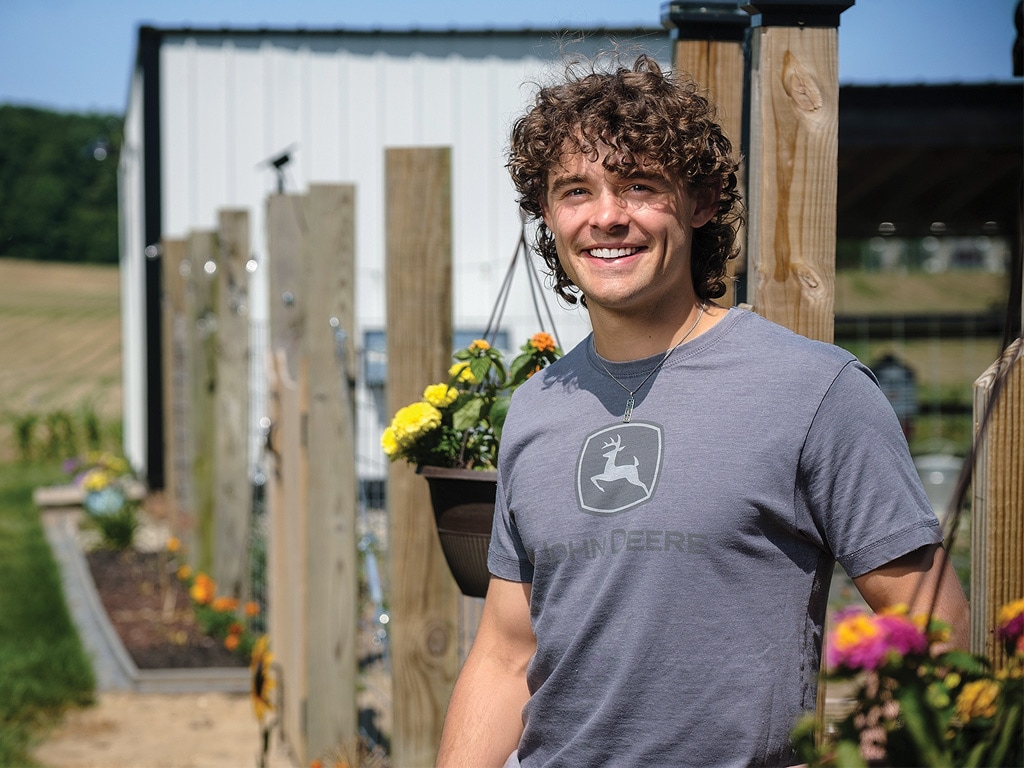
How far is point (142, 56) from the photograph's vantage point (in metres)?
9.26

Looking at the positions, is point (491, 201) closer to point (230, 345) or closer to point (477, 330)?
point (477, 330)

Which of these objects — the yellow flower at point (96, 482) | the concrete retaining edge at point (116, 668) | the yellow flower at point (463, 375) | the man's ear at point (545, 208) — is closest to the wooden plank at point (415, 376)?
the yellow flower at point (463, 375)

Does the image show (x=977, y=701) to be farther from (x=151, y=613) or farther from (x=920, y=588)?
(x=151, y=613)

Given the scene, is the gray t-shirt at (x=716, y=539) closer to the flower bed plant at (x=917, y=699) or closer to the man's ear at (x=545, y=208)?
the man's ear at (x=545, y=208)

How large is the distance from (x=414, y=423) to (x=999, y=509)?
127cm

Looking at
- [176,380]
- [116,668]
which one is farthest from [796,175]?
[176,380]

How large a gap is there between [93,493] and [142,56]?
365 centimetres

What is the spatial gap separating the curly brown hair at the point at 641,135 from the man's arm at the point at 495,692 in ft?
2.04

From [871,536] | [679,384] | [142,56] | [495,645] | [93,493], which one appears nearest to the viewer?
[871,536]

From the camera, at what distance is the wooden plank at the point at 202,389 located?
6.52 m

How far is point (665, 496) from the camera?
1.60m

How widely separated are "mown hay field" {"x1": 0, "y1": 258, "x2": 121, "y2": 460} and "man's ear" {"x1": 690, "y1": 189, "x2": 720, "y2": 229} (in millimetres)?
12960

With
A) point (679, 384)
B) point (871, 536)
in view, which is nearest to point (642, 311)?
point (679, 384)

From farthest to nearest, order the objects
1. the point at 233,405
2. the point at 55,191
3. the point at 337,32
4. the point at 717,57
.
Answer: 1. the point at 55,191
2. the point at 337,32
3. the point at 233,405
4. the point at 717,57
